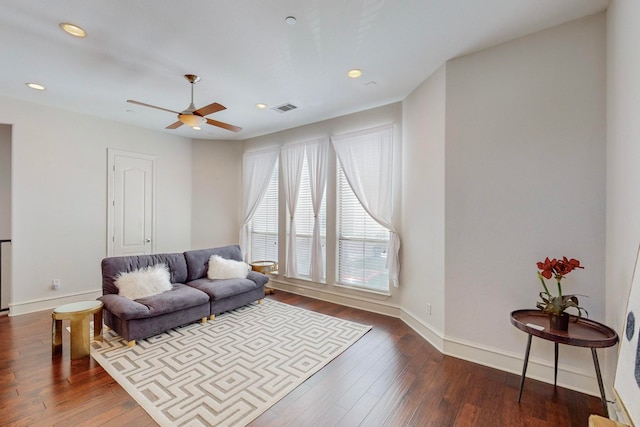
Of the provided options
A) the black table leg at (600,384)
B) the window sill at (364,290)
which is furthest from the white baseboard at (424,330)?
the black table leg at (600,384)

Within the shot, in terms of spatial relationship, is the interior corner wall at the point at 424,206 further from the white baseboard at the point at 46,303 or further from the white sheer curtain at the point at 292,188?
the white baseboard at the point at 46,303

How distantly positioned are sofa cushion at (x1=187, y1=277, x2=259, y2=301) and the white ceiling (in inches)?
103

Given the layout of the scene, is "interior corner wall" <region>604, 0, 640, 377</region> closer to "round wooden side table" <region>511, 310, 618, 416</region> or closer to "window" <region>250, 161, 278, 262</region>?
"round wooden side table" <region>511, 310, 618, 416</region>

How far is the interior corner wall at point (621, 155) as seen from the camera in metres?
1.68

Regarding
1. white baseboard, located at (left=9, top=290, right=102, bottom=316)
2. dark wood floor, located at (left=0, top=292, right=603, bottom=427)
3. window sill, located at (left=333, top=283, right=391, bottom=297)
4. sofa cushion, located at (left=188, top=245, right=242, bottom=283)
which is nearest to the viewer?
dark wood floor, located at (left=0, top=292, right=603, bottom=427)

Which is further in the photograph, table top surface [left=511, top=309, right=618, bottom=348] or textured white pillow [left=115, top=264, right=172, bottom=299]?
textured white pillow [left=115, top=264, right=172, bottom=299]

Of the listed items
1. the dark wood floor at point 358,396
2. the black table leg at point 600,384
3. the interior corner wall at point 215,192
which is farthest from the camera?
the interior corner wall at point 215,192

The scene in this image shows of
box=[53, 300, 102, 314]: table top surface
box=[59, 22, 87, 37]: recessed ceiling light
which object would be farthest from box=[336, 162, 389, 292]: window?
box=[59, 22, 87, 37]: recessed ceiling light

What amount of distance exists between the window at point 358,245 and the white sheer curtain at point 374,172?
0.19m

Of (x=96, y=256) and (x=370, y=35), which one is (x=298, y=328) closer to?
(x=370, y=35)

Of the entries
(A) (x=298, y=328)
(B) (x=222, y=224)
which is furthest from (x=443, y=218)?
(B) (x=222, y=224)

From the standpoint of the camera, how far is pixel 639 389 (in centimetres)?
108

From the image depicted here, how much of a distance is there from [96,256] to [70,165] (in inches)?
60.1

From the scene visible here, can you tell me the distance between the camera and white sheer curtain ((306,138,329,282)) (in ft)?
15.6
